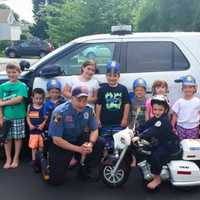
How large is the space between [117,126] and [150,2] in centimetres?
2260

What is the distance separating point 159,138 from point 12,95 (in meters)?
2.10

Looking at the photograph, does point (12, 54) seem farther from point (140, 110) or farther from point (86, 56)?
point (140, 110)

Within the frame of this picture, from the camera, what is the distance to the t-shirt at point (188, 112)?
6.07m

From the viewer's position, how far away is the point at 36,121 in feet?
20.7

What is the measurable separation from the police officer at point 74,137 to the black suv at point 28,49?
3123cm

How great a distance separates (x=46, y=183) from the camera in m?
5.65

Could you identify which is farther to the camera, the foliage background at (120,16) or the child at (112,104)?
the foliage background at (120,16)

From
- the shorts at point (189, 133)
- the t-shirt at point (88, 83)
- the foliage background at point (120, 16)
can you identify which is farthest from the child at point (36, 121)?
the foliage background at point (120, 16)

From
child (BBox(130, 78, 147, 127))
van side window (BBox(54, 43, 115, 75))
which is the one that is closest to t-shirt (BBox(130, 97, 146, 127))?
child (BBox(130, 78, 147, 127))

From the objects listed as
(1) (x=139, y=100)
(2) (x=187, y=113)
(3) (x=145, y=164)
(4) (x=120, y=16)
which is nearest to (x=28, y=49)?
(4) (x=120, y=16)

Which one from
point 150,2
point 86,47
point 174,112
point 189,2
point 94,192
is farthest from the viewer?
point 150,2

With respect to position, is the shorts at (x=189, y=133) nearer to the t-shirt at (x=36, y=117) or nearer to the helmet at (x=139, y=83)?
the helmet at (x=139, y=83)

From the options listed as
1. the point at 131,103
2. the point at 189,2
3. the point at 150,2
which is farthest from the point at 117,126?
the point at 150,2

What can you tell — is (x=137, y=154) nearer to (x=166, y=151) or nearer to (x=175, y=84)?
(x=166, y=151)
